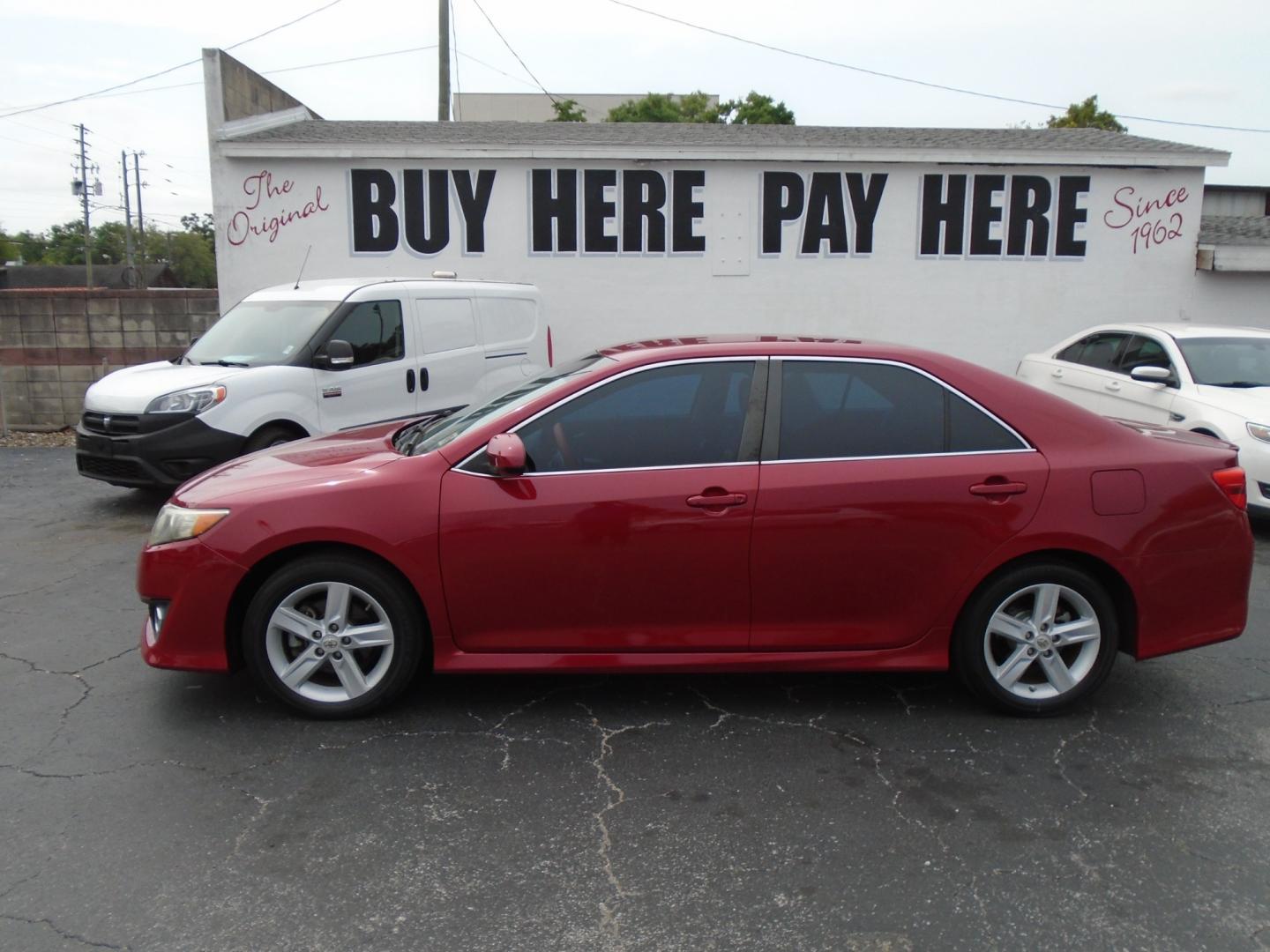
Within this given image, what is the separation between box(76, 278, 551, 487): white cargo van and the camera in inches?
297

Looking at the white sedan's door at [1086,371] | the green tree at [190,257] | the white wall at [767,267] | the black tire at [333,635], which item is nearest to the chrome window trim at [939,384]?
the black tire at [333,635]

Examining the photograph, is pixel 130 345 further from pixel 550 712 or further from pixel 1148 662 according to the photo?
pixel 1148 662

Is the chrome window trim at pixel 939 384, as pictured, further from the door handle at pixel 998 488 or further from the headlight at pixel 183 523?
the headlight at pixel 183 523

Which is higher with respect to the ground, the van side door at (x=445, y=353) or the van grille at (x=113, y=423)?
the van side door at (x=445, y=353)

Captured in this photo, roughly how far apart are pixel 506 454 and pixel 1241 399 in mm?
6359

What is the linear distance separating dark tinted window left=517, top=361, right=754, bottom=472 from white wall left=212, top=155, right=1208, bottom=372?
8.89 m

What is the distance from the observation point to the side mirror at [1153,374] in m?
8.08

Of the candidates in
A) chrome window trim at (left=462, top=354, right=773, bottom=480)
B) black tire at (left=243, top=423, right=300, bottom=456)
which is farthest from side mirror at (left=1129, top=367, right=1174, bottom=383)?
black tire at (left=243, top=423, right=300, bottom=456)

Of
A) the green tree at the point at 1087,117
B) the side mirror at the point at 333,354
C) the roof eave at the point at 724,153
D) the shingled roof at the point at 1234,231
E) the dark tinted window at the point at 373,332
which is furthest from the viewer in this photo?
the green tree at the point at 1087,117

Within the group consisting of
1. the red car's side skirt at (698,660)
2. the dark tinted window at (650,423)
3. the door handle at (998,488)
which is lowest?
the red car's side skirt at (698,660)

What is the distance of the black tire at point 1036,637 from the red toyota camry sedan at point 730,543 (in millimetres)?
11

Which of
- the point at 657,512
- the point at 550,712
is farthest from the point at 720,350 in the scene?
the point at 550,712

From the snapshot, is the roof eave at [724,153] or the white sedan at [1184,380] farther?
the roof eave at [724,153]

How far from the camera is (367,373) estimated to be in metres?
8.33
